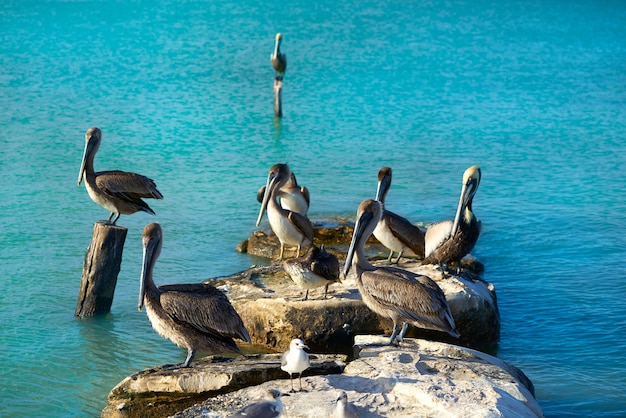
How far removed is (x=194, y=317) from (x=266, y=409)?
1.57 m

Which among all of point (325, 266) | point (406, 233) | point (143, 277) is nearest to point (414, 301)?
point (325, 266)

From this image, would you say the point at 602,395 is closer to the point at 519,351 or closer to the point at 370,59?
the point at 519,351

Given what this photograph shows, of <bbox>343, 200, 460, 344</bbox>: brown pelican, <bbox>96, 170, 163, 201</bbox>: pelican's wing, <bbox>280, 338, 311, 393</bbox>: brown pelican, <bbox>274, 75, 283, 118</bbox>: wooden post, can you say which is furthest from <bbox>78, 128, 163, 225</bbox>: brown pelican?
<bbox>274, 75, 283, 118</bbox>: wooden post

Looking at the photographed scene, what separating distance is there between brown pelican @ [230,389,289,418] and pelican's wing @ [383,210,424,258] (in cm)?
388

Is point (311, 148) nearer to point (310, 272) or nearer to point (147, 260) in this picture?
point (310, 272)

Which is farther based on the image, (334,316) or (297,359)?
(334,316)

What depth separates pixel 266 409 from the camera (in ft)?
16.8

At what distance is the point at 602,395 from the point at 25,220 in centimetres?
741

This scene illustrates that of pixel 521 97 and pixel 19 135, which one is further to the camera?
pixel 521 97

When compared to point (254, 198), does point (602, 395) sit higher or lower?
lower

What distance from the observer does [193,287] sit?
674 cm

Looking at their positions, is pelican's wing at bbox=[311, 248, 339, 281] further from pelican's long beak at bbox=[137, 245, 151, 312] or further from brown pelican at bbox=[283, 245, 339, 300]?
pelican's long beak at bbox=[137, 245, 151, 312]

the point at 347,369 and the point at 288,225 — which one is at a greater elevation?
the point at 288,225

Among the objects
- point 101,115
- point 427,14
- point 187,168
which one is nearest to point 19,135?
point 101,115
